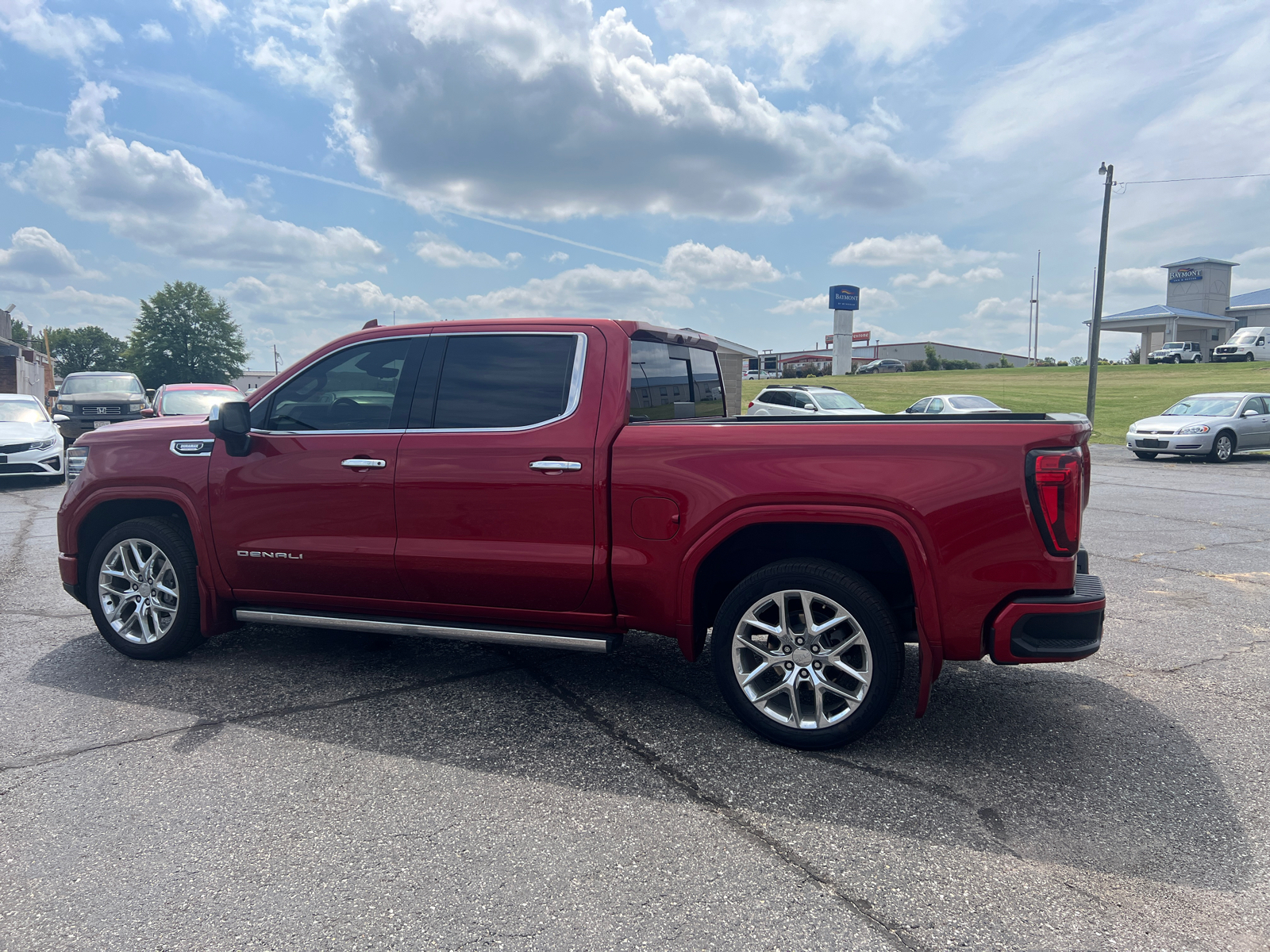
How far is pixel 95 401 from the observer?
1975cm

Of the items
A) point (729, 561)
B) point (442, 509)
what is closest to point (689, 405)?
point (729, 561)

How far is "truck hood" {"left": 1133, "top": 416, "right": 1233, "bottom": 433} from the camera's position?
18516 millimetres

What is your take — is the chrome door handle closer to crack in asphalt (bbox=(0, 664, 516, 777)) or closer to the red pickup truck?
the red pickup truck

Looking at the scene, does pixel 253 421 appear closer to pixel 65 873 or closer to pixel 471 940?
pixel 65 873

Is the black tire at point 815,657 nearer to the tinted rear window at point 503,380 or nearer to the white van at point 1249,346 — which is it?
the tinted rear window at point 503,380

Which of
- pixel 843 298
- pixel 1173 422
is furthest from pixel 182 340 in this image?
pixel 1173 422

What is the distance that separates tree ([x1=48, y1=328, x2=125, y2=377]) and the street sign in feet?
329

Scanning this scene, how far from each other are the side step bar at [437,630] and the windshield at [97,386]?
745 inches

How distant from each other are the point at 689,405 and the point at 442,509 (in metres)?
1.48

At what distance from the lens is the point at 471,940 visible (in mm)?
2439

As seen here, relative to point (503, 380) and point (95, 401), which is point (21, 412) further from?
point (503, 380)

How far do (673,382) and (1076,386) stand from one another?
156 feet

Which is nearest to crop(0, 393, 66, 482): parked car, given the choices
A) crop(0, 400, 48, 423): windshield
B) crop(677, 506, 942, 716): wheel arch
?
crop(0, 400, 48, 423): windshield

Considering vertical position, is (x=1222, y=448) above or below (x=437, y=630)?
below
